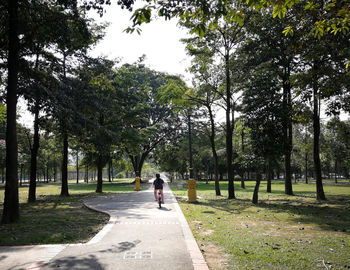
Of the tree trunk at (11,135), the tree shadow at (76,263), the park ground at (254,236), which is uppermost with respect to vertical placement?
the tree trunk at (11,135)

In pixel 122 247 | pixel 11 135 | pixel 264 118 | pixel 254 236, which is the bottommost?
pixel 254 236

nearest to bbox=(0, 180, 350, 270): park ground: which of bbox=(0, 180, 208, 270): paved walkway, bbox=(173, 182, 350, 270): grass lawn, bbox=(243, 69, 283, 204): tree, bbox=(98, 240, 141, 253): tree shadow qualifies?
bbox=(173, 182, 350, 270): grass lawn

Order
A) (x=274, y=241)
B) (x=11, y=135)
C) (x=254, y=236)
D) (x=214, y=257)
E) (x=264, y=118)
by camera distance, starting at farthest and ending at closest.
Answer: (x=264, y=118) < (x=11, y=135) < (x=254, y=236) < (x=274, y=241) < (x=214, y=257)

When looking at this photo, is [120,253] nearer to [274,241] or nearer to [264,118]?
[274,241]

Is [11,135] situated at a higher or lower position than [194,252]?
higher

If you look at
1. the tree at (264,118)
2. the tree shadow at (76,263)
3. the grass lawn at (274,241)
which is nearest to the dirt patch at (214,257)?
the grass lawn at (274,241)

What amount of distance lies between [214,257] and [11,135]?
7863 millimetres

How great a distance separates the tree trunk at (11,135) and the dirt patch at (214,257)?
694cm

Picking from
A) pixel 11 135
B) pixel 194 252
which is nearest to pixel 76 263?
pixel 194 252

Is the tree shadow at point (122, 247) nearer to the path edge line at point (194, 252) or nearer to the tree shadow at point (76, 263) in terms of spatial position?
the tree shadow at point (76, 263)

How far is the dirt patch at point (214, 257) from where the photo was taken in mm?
4781

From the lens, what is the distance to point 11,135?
9.09 m

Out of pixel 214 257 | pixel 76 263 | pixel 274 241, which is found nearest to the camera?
pixel 76 263

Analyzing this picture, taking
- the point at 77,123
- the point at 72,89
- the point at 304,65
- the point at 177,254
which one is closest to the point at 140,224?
the point at 177,254
